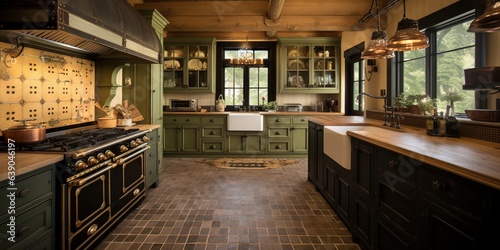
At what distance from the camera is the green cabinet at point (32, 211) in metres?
1.44

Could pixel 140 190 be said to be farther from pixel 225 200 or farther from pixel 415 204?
pixel 415 204

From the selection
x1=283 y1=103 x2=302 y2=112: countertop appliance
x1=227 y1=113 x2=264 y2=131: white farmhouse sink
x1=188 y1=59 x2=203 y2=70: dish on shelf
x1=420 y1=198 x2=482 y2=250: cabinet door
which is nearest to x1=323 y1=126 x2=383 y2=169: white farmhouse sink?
x1=420 y1=198 x2=482 y2=250: cabinet door

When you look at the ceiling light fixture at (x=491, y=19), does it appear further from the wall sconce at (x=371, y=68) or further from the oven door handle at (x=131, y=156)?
the wall sconce at (x=371, y=68)

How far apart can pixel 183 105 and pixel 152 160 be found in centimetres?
289

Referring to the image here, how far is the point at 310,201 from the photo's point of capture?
3465mm

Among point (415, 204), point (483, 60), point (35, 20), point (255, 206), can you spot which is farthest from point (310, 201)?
point (35, 20)

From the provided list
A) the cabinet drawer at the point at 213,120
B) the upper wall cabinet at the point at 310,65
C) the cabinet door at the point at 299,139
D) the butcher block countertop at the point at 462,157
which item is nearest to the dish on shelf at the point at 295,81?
the upper wall cabinet at the point at 310,65

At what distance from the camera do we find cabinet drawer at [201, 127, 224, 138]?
6.09 metres

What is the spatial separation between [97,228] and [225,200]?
152cm

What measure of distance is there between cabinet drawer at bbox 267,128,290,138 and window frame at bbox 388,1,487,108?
97.8 inches

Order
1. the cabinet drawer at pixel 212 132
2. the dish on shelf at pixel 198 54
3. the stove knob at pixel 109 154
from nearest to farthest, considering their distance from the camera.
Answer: the stove knob at pixel 109 154
the cabinet drawer at pixel 212 132
the dish on shelf at pixel 198 54

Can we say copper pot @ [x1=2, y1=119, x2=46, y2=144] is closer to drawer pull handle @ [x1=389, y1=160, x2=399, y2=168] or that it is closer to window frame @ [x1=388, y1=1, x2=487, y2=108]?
drawer pull handle @ [x1=389, y1=160, x2=399, y2=168]

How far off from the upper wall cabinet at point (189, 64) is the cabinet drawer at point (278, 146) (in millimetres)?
1804

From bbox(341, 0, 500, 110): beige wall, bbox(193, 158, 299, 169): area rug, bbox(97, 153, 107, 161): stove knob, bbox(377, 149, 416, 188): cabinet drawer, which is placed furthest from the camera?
bbox(193, 158, 299, 169): area rug
